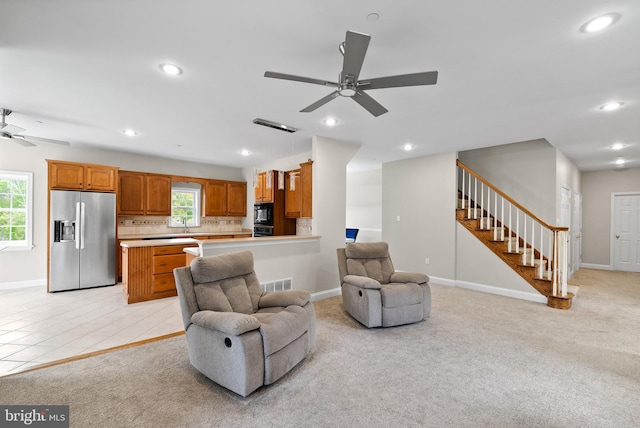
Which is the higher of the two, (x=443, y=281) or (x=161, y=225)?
(x=161, y=225)

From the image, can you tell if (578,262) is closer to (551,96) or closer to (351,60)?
(551,96)

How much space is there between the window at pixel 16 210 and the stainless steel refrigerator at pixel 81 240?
30.1 inches

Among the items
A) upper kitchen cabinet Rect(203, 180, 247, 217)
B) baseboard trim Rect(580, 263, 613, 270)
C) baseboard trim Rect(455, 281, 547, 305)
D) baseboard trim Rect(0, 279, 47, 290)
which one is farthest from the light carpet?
baseboard trim Rect(580, 263, 613, 270)

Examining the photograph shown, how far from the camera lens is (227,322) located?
2102 mm

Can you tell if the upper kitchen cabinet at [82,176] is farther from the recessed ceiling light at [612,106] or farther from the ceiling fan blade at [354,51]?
the recessed ceiling light at [612,106]

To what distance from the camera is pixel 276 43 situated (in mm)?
2145

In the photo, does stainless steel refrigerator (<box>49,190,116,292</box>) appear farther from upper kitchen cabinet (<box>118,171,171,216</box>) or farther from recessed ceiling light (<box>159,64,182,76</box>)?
recessed ceiling light (<box>159,64,182,76</box>)

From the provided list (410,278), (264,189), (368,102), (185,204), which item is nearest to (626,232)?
(410,278)

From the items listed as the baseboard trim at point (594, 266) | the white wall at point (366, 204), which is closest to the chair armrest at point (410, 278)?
the white wall at point (366, 204)

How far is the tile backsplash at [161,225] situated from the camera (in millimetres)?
6102

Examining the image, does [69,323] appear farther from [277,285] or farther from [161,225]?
[161,225]

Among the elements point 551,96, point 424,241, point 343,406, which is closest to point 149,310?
point 343,406

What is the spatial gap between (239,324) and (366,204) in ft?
21.6

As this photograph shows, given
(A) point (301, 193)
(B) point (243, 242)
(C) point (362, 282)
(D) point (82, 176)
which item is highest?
(D) point (82, 176)
